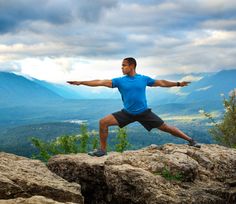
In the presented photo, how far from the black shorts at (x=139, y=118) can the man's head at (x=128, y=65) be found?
1.40 metres

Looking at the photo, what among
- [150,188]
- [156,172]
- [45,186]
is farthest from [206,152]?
[45,186]

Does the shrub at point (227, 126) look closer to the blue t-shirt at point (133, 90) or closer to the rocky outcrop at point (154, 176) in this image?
the rocky outcrop at point (154, 176)

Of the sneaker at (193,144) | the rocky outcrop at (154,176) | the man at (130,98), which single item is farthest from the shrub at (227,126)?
the man at (130,98)

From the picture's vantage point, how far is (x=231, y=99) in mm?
37438

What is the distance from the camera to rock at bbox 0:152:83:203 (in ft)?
31.4

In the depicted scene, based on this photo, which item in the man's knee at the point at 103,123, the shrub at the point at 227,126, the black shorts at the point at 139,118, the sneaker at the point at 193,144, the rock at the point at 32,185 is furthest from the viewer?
the shrub at the point at 227,126

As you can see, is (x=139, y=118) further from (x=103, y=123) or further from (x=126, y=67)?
(x=126, y=67)

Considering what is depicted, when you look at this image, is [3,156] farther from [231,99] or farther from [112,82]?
[231,99]

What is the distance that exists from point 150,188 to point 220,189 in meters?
2.67

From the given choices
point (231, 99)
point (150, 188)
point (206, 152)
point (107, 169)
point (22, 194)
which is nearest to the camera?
point (22, 194)

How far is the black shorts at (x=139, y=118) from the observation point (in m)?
14.0

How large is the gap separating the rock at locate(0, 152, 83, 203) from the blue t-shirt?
12.6 feet

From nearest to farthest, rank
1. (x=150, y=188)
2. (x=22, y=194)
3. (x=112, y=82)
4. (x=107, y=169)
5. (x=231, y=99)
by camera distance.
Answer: (x=22, y=194) < (x=150, y=188) < (x=107, y=169) < (x=112, y=82) < (x=231, y=99)

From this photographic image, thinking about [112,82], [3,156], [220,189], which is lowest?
[220,189]
